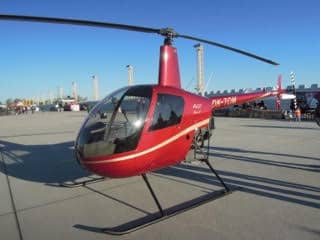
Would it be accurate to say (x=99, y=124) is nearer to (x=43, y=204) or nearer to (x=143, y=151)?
(x=143, y=151)

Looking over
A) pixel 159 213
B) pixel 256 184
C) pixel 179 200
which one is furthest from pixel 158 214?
pixel 256 184

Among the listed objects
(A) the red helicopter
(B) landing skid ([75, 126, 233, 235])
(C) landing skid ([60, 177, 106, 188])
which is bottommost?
(B) landing skid ([75, 126, 233, 235])

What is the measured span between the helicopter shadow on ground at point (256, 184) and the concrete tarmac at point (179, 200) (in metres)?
0.02

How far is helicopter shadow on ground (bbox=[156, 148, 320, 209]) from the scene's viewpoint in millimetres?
5633

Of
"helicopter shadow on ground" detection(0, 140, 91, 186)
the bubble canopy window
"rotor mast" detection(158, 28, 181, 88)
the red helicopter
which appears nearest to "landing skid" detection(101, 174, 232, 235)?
the red helicopter

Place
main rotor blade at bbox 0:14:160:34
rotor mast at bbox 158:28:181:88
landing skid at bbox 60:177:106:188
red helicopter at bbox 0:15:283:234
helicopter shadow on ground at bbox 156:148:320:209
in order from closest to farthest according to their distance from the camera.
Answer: main rotor blade at bbox 0:14:160:34 → red helicopter at bbox 0:15:283:234 → helicopter shadow on ground at bbox 156:148:320:209 → rotor mast at bbox 158:28:181:88 → landing skid at bbox 60:177:106:188

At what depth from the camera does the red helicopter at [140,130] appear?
4.94 m

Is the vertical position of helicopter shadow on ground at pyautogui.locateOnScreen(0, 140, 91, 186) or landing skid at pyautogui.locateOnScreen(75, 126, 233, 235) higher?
helicopter shadow on ground at pyautogui.locateOnScreen(0, 140, 91, 186)

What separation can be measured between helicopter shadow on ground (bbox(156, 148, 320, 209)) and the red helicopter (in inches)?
25.6

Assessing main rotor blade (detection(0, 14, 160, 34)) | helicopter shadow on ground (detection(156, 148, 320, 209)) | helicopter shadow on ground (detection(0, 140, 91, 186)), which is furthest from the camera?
helicopter shadow on ground (detection(0, 140, 91, 186))

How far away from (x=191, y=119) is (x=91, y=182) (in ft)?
8.30

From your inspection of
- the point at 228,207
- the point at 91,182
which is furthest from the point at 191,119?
the point at 91,182

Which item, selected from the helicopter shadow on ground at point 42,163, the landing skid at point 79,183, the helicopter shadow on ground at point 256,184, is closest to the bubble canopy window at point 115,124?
the landing skid at point 79,183

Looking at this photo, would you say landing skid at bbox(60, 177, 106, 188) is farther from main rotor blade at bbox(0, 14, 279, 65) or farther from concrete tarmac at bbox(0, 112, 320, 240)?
main rotor blade at bbox(0, 14, 279, 65)
